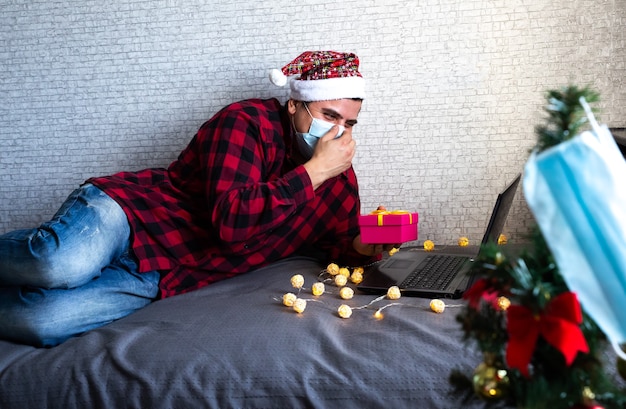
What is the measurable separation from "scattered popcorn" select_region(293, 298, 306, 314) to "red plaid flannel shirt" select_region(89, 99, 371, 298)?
0.27 meters

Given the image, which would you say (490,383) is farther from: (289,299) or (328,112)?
(328,112)

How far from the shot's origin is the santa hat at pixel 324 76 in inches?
62.8

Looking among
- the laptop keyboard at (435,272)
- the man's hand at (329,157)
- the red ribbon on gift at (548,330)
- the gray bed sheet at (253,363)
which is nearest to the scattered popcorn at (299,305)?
the gray bed sheet at (253,363)

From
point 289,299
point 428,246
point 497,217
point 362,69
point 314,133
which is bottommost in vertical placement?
point 428,246

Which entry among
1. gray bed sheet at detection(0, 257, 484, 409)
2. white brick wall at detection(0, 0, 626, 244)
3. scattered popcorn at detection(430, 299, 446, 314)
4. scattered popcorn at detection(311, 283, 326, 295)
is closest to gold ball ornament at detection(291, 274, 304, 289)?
scattered popcorn at detection(311, 283, 326, 295)

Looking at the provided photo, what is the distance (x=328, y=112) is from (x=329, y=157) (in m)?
0.15

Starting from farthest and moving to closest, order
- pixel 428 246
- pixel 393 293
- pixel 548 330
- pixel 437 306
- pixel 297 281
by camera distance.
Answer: pixel 428 246 → pixel 297 281 → pixel 393 293 → pixel 437 306 → pixel 548 330

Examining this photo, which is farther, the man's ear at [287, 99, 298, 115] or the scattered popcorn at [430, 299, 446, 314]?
the man's ear at [287, 99, 298, 115]

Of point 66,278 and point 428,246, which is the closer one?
point 66,278

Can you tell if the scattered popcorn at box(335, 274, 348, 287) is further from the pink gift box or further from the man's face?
the man's face

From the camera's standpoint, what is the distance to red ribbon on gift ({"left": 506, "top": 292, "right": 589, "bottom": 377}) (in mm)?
435

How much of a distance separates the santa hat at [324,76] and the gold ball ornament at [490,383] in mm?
1158

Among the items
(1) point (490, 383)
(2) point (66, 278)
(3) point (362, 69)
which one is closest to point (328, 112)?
(3) point (362, 69)

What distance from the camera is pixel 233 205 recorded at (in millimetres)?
1408
